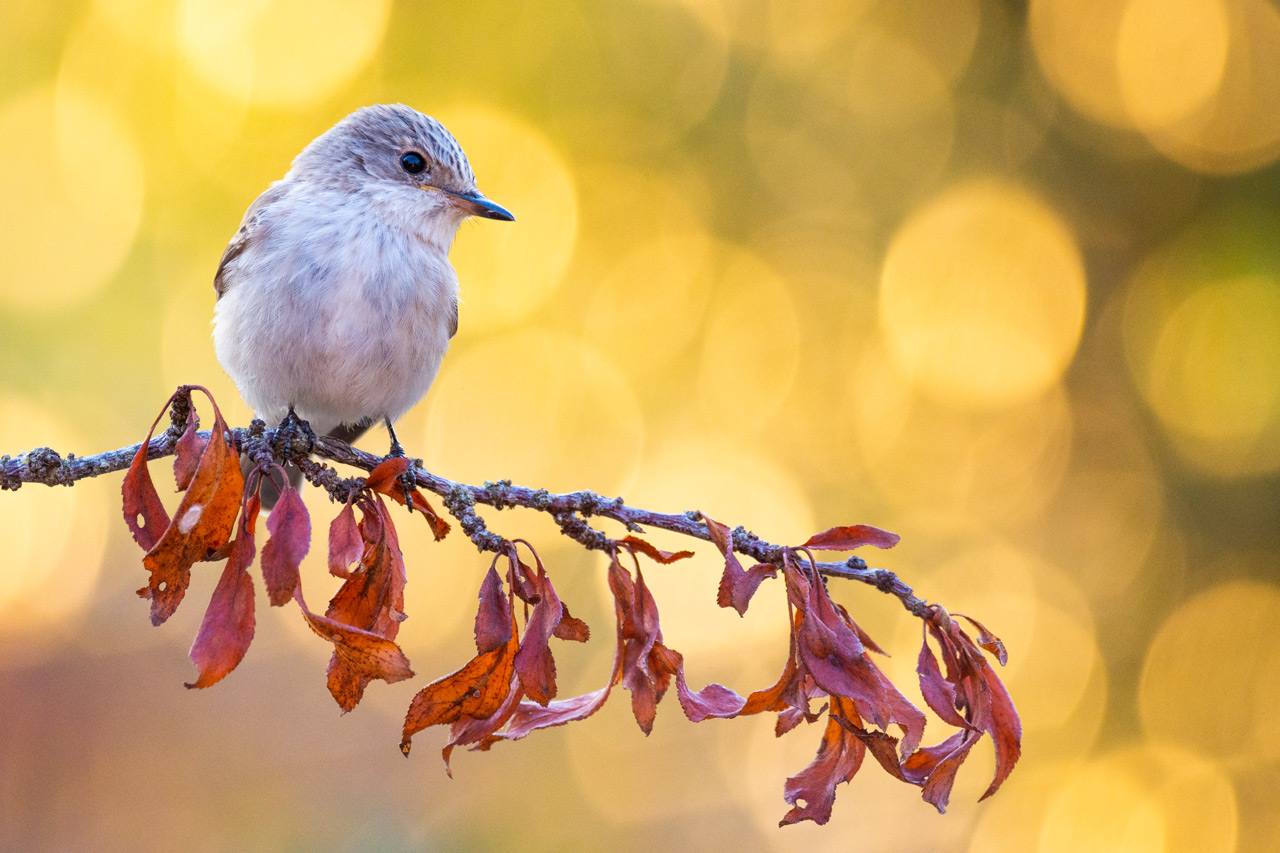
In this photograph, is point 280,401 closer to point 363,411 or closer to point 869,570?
point 363,411

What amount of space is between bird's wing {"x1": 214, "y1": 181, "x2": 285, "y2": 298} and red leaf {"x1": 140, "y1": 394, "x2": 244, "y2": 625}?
84.1 inches

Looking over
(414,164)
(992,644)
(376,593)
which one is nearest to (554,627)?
(376,593)

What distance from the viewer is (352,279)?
3.70 m

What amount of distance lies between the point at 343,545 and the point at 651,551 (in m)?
0.49

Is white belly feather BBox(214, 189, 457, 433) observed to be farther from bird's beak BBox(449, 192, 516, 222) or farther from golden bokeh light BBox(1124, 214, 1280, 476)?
golden bokeh light BBox(1124, 214, 1280, 476)

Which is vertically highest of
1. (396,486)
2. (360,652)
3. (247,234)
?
(247,234)

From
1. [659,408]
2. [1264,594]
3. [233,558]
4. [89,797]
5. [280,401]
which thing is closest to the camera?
[233,558]

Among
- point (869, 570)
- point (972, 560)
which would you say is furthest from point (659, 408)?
point (869, 570)

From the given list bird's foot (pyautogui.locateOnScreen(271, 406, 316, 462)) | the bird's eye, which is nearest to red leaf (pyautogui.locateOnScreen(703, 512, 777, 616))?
bird's foot (pyautogui.locateOnScreen(271, 406, 316, 462))

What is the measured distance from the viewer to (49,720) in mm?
5324

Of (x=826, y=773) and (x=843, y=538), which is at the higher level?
(x=843, y=538)

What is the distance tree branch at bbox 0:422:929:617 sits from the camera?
196 cm

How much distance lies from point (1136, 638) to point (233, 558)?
5566 mm

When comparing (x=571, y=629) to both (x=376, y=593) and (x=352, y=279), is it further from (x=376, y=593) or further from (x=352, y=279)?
(x=352, y=279)
